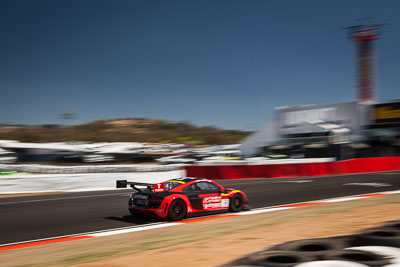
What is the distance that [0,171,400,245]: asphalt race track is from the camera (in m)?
9.00

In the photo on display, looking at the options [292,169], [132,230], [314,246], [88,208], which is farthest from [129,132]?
[314,246]

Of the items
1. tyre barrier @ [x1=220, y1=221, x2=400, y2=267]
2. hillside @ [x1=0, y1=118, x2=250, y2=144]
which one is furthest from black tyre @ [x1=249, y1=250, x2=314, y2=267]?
hillside @ [x1=0, y1=118, x2=250, y2=144]

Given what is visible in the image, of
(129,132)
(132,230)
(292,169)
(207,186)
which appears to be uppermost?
(129,132)

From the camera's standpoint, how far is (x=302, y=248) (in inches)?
197

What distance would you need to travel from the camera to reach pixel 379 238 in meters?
5.06

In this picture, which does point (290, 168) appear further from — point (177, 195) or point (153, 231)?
point (153, 231)

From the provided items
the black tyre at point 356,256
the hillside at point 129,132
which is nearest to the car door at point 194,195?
the black tyre at point 356,256

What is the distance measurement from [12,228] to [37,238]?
4.64 feet

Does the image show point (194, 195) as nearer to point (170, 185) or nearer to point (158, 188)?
point (170, 185)

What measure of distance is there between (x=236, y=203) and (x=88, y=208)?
4.33 m

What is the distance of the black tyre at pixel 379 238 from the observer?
4965mm

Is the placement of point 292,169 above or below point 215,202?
above

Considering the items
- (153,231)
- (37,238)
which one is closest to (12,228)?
(37,238)

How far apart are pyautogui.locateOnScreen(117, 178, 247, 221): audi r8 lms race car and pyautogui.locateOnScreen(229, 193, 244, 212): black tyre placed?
0.10 ft
